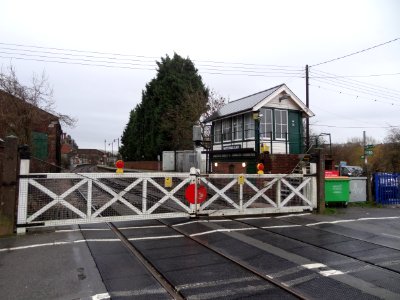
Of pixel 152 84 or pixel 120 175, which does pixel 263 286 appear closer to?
pixel 120 175

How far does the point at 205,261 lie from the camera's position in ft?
20.3

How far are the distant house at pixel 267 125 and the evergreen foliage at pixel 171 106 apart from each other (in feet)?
54.4

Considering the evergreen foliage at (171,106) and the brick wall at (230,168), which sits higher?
the evergreen foliage at (171,106)

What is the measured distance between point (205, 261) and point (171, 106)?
36634mm

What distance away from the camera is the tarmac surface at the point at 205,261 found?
484 cm

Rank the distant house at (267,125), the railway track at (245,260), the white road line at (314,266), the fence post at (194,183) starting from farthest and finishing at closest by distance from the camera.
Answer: the distant house at (267,125) → the fence post at (194,183) → the white road line at (314,266) → the railway track at (245,260)

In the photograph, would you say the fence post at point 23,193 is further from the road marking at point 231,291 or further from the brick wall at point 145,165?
the brick wall at point 145,165

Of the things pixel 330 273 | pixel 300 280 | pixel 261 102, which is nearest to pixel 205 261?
pixel 300 280

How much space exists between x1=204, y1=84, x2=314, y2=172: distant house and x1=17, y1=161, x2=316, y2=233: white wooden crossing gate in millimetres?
6876

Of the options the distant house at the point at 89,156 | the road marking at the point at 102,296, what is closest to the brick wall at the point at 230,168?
the road marking at the point at 102,296

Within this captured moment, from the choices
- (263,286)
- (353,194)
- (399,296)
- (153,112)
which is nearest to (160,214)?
(263,286)

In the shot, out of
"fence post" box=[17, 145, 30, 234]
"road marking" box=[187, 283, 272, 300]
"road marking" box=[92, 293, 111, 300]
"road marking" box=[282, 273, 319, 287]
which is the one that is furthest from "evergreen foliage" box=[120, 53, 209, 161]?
"road marking" box=[92, 293, 111, 300]

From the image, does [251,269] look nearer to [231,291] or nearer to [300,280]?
[300,280]

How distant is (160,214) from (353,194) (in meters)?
9.27
